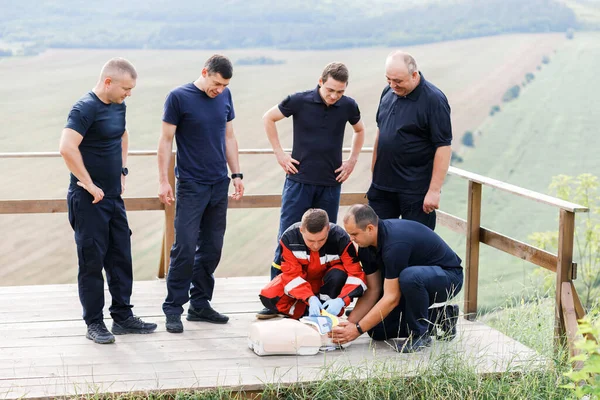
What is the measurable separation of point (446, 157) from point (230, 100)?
1184 mm

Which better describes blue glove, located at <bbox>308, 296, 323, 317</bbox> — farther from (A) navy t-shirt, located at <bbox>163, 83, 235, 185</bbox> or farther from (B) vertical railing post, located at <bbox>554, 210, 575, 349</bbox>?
(B) vertical railing post, located at <bbox>554, 210, 575, 349</bbox>

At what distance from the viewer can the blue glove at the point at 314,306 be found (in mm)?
3547

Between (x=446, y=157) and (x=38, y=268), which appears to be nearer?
(x=446, y=157)

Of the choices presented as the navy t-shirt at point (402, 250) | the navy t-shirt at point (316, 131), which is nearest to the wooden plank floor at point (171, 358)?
the navy t-shirt at point (402, 250)

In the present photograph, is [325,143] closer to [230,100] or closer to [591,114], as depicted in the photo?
[230,100]

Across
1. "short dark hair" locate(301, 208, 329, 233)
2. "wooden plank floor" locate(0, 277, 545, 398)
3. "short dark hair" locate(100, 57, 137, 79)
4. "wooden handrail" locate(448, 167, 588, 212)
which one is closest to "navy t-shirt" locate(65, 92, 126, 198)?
"short dark hair" locate(100, 57, 137, 79)

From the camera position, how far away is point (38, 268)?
65.5ft

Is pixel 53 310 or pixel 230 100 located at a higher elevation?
pixel 230 100

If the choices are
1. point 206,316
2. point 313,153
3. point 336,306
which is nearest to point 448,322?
point 336,306

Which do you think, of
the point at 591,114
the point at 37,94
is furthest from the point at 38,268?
the point at 591,114

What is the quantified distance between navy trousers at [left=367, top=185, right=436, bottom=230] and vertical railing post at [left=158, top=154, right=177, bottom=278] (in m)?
1.51

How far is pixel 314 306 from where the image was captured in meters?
3.55

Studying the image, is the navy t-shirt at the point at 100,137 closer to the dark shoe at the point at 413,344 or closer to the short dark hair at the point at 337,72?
the short dark hair at the point at 337,72

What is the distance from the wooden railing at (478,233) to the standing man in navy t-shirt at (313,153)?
81cm
